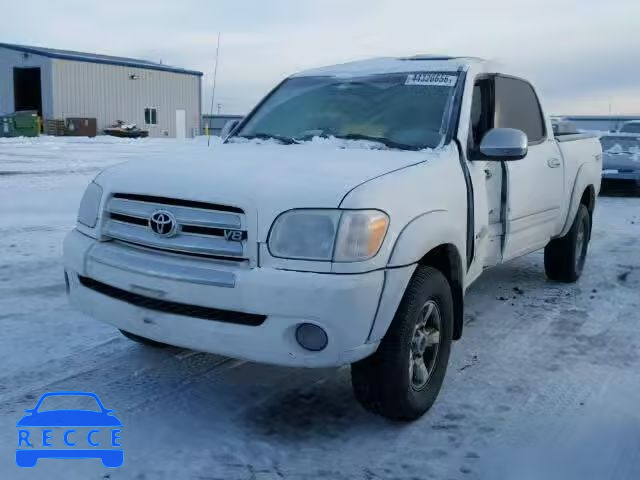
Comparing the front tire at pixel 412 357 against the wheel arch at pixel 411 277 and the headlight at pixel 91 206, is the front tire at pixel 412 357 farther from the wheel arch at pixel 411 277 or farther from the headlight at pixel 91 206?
the headlight at pixel 91 206

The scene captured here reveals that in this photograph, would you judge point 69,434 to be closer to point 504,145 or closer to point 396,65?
point 504,145

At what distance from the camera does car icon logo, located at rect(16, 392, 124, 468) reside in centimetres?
302

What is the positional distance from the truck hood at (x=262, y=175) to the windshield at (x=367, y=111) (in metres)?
0.33

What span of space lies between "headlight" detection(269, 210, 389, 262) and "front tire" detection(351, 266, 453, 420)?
40 cm

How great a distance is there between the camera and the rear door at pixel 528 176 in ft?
15.2

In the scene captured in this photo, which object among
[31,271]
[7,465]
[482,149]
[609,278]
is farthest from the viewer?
[609,278]

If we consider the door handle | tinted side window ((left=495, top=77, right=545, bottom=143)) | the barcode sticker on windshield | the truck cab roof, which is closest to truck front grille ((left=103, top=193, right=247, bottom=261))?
the barcode sticker on windshield

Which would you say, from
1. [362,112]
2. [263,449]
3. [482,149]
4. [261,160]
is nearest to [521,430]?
[263,449]

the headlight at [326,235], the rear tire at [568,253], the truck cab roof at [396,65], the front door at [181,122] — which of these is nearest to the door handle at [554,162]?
the rear tire at [568,253]

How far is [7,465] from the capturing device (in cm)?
292

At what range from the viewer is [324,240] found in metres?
2.94

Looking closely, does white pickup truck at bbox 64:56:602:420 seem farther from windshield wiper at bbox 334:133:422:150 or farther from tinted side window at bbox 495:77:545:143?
tinted side window at bbox 495:77:545:143

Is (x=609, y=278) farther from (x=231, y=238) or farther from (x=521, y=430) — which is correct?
(x=231, y=238)

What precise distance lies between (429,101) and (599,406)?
2.01 metres
